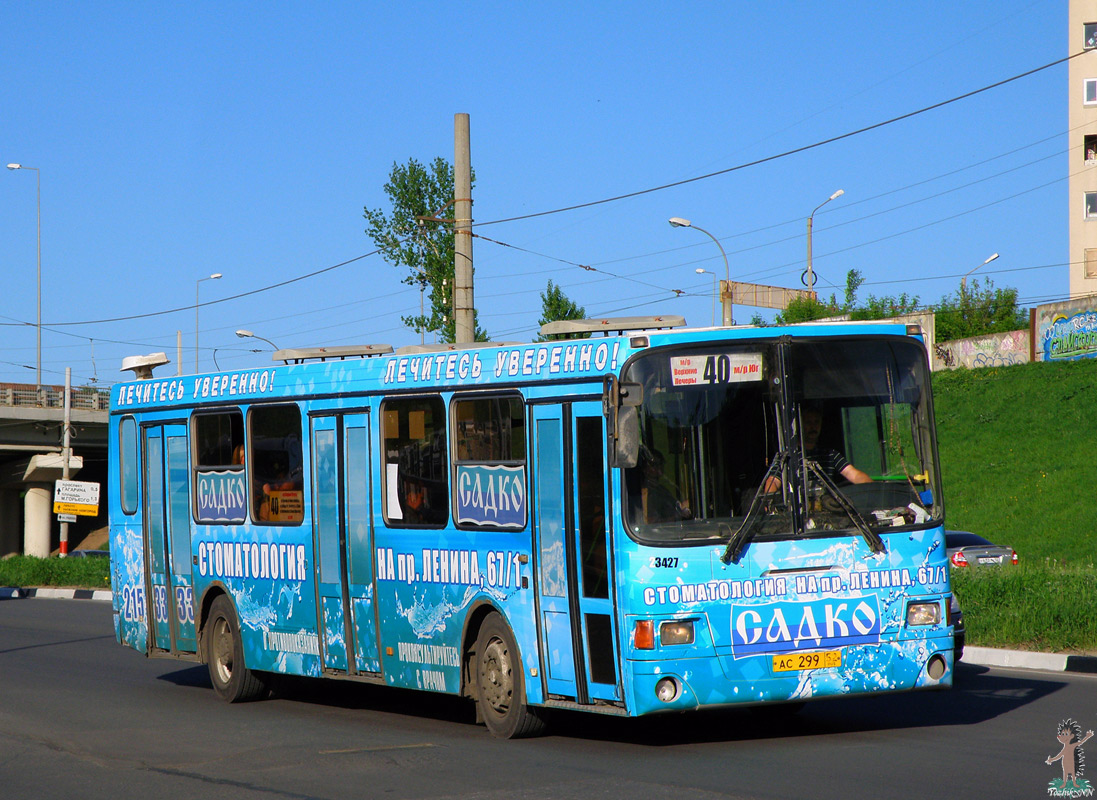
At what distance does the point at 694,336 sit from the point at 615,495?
1.12 metres

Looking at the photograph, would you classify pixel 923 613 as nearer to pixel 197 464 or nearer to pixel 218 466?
pixel 218 466

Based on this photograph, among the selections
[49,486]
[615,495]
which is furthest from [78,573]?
[49,486]

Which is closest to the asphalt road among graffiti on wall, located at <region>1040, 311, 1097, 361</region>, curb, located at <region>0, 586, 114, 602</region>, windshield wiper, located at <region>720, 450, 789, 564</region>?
windshield wiper, located at <region>720, 450, 789, 564</region>

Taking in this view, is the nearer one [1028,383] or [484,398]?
[484,398]

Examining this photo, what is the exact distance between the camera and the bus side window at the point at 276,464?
37.5 feet

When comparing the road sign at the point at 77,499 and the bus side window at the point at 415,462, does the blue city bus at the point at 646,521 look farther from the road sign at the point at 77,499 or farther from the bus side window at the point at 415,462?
the road sign at the point at 77,499

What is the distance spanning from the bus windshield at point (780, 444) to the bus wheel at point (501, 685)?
61.4 inches

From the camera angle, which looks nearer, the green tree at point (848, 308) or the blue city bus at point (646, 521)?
the blue city bus at point (646, 521)

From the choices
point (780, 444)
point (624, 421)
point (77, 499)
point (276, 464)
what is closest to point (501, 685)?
point (624, 421)

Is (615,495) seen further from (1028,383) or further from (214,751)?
(1028,383)

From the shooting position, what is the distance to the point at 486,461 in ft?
31.4

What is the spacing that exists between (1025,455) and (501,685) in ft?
110

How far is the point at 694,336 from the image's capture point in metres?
8.50

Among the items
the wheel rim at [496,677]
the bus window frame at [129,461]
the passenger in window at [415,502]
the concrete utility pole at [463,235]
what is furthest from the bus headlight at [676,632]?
the concrete utility pole at [463,235]
